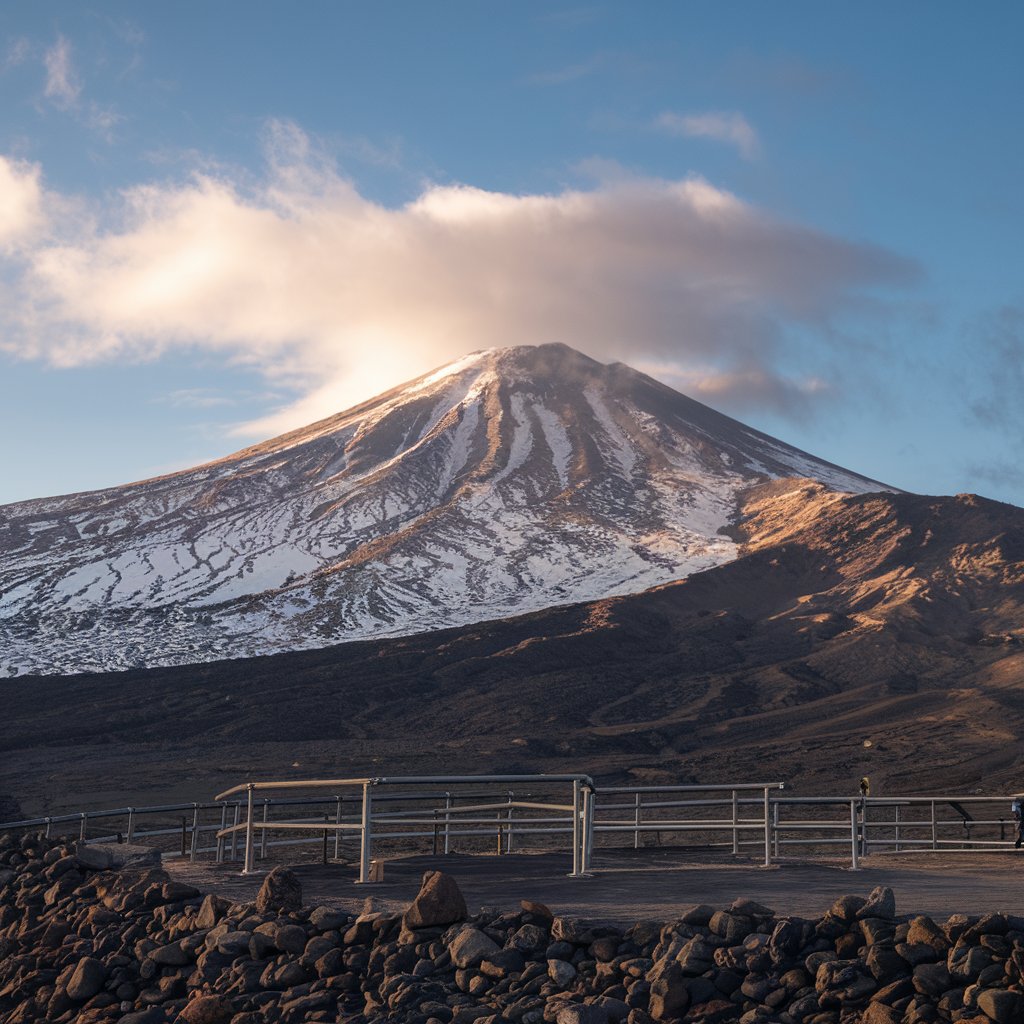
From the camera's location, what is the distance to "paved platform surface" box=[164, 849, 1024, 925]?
9.05 m

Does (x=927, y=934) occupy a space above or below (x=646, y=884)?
above

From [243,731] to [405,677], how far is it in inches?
379

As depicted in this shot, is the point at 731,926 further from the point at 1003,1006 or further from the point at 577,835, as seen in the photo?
the point at 577,835

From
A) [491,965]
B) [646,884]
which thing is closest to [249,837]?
[646,884]

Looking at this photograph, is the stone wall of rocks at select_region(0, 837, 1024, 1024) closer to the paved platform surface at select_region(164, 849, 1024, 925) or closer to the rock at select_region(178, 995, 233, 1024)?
the rock at select_region(178, 995, 233, 1024)

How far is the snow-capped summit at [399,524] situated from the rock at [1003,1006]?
209ft

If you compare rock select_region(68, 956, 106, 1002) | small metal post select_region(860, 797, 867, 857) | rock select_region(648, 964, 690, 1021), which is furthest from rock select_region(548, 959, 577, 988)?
small metal post select_region(860, 797, 867, 857)

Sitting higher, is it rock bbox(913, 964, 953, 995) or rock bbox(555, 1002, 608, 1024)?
rock bbox(913, 964, 953, 995)

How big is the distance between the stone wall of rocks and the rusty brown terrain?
3003cm

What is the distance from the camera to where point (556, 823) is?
1094 inches

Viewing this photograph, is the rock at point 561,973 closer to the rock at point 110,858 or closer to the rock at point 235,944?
the rock at point 235,944

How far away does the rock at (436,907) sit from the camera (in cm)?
826

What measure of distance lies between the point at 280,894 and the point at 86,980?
1530mm

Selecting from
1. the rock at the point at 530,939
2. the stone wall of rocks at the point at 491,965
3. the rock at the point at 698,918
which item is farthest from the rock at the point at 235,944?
the rock at the point at 698,918
